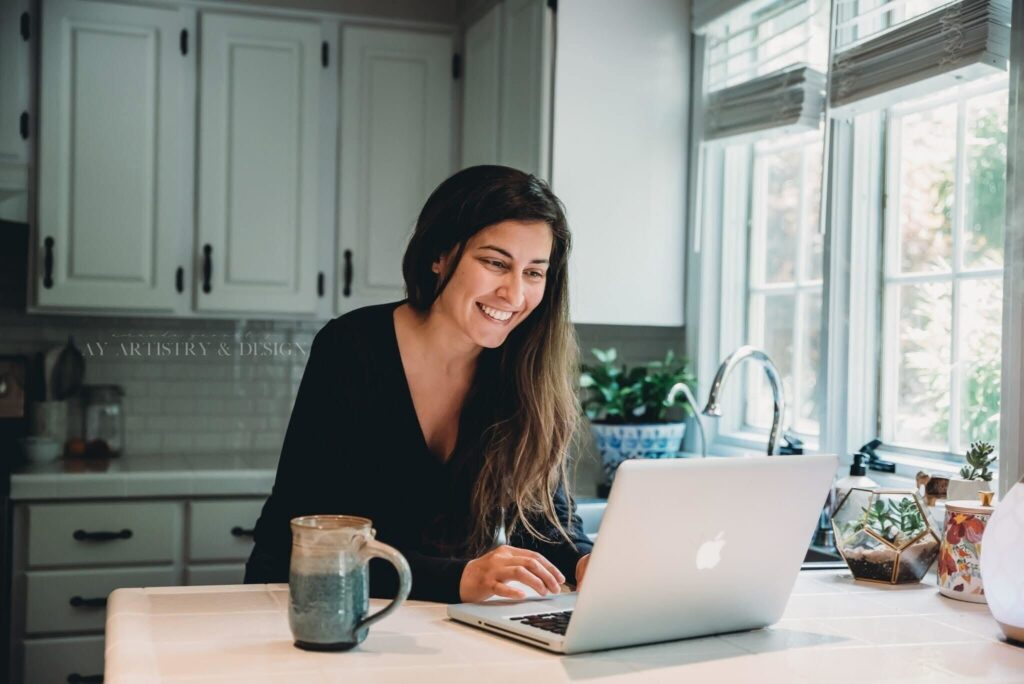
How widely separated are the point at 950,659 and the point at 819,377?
1.47 metres

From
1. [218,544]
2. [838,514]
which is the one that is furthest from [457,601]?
[218,544]

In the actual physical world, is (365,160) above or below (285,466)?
above

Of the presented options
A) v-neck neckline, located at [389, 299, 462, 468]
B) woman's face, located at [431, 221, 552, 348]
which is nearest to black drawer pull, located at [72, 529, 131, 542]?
v-neck neckline, located at [389, 299, 462, 468]

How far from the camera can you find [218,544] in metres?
3.19

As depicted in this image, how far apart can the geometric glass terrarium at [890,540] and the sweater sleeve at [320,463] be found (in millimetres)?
748

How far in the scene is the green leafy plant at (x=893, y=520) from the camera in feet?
6.14

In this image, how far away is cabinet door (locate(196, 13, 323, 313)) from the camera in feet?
11.3

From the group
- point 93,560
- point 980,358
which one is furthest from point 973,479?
point 93,560

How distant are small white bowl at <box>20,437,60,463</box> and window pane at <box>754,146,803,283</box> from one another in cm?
226

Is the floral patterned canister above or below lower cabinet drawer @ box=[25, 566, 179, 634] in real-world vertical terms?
above

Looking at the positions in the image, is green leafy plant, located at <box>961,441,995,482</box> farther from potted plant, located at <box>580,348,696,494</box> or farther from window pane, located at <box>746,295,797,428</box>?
potted plant, located at <box>580,348,696,494</box>

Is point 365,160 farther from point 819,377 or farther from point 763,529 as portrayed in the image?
point 763,529

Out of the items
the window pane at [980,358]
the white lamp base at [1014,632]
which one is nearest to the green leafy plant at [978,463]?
the window pane at [980,358]

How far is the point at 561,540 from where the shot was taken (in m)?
1.87
